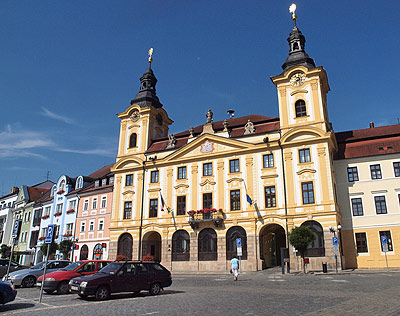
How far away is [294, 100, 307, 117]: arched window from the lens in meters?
36.6

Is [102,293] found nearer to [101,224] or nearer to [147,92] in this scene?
[101,224]

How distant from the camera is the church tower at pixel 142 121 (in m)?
45.1

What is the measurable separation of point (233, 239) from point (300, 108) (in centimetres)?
1501

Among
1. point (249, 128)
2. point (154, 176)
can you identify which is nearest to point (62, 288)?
point (154, 176)

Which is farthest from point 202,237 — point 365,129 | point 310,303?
point 310,303

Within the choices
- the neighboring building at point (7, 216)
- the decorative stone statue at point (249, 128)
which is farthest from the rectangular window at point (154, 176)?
the neighboring building at point (7, 216)

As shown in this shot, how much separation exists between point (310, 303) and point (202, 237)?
2507 cm

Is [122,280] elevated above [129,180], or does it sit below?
below

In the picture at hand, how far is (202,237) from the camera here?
121 ft

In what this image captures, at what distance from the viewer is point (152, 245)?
41.7m

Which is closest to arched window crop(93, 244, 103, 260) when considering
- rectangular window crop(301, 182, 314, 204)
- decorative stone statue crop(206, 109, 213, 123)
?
decorative stone statue crop(206, 109, 213, 123)

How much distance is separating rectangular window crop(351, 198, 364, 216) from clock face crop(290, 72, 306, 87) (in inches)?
513

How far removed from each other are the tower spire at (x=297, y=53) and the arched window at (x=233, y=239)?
18018 millimetres

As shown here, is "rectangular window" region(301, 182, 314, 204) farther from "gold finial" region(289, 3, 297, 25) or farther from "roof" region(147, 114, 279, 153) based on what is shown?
"gold finial" region(289, 3, 297, 25)
